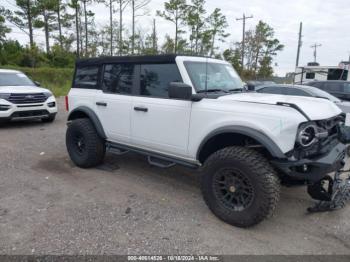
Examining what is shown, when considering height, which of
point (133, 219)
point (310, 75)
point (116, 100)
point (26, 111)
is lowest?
point (133, 219)

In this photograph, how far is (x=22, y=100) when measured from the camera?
780 centimetres

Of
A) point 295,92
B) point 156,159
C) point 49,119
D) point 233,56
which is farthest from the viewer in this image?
point 233,56

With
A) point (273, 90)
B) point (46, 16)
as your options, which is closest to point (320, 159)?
point (273, 90)

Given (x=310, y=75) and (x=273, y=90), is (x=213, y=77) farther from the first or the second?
(x=310, y=75)

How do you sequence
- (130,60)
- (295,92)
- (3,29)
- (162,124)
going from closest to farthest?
(162,124) → (130,60) → (295,92) → (3,29)

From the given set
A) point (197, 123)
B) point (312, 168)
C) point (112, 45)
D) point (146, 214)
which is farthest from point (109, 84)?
point (112, 45)

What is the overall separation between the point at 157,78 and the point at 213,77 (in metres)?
0.77

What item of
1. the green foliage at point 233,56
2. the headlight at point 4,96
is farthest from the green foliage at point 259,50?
the headlight at point 4,96

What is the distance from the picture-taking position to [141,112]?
12.7 ft

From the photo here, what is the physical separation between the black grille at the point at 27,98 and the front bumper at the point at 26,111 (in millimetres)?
95

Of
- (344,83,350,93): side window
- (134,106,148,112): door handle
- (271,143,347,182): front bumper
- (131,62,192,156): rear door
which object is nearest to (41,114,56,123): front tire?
(131,62,192,156): rear door

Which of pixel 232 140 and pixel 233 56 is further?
pixel 233 56

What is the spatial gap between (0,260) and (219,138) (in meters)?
2.47

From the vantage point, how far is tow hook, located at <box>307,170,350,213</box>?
316 centimetres
